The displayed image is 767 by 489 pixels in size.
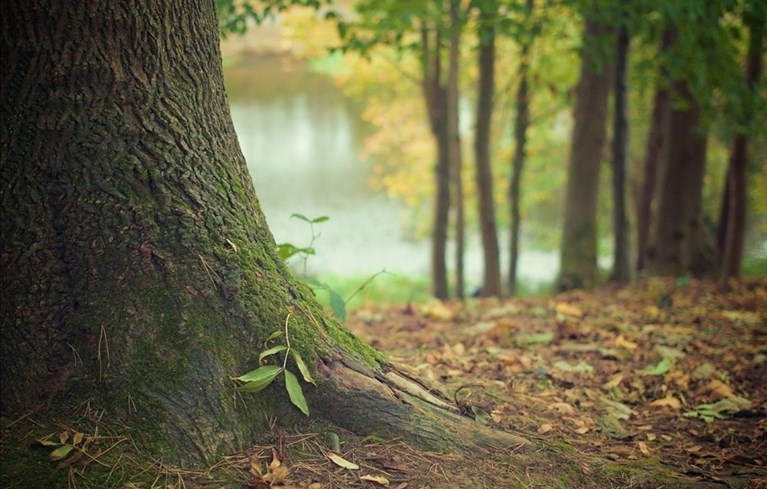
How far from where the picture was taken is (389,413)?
8.38 ft

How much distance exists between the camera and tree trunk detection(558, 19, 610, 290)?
28.5ft

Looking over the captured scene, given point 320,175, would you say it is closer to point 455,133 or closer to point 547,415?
point 455,133

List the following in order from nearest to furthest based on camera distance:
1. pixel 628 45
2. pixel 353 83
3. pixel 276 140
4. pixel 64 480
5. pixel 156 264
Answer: pixel 64 480 → pixel 156 264 → pixel 628 45 → pixel 353 83 → pixel 276 140

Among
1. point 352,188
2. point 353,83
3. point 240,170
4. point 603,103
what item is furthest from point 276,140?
point 240,170

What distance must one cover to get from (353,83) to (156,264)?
14265 millimetres

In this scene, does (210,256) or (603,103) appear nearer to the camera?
(210,256)

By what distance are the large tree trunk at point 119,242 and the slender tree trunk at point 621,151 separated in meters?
6.11

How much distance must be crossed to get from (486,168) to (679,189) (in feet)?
8.29

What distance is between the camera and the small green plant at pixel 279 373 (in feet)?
7.70

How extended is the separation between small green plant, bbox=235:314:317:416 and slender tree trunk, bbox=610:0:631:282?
611cm

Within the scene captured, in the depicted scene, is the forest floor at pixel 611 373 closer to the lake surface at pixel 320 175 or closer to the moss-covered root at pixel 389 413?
the moss-covered root at pixel 389 413

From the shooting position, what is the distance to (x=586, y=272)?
29.0 feet

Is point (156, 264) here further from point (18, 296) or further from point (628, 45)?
point (628, 45)

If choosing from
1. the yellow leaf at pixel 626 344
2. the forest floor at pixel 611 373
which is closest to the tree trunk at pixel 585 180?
the forest floor at pixel 611 373
